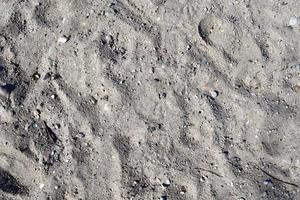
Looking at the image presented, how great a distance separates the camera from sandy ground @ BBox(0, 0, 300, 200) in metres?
3.46

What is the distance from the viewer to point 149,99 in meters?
3.67

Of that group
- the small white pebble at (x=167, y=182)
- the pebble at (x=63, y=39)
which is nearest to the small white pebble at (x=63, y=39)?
the pebble at (x=63, y=39)

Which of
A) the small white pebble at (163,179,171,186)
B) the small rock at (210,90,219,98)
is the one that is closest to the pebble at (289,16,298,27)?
the small rock at (210,90,219,98)

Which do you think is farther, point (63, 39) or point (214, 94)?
point (63, 39)

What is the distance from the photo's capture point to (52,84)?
373cm

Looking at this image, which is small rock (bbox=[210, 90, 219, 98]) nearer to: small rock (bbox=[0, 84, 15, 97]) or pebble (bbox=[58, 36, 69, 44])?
pebble (bbox=[58, 36, 69, 44])

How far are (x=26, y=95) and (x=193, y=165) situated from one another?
53.9 inches

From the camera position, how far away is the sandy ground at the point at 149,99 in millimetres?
3459

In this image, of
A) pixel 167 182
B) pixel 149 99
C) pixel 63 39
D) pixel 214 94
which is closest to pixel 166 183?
pixel 167 182

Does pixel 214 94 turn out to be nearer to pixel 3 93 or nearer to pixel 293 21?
pixel 293 21

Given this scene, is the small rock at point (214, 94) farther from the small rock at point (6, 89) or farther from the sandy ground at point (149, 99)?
the small rock at point (6, 89)

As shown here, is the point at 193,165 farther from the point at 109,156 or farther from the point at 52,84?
the point at 52,84

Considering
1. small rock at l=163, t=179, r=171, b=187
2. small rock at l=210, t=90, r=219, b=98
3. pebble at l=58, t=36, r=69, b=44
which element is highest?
small rock at l=210, t=90, r=219, b=98

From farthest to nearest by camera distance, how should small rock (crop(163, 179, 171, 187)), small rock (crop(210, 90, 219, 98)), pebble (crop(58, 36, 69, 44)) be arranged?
pebble (crop(58, 36, 69, 44)) < small rock (crop(210, 90, 219, 98)) < small rock (crop(163, 179, 171, 187))
